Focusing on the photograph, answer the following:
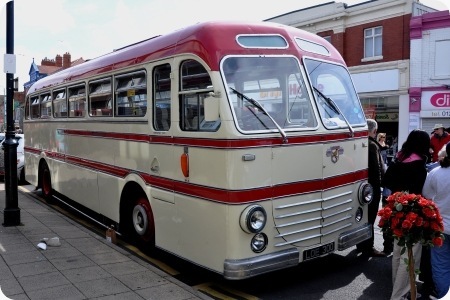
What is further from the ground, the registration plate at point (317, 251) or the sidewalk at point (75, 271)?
the registration plate at point (317, 251)

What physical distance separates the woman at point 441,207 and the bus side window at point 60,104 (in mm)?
6869

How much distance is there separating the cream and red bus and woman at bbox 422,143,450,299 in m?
1.05

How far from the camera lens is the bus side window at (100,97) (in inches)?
268

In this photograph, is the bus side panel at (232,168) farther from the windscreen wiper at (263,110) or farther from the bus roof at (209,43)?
the bus roof at (209,43)

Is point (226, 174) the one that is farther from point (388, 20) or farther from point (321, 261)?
point (388, 20)

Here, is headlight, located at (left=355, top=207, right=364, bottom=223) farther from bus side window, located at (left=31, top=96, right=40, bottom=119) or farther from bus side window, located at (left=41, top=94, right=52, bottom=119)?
bus side window, located at (left=31, top=96, right=40, bottom=119)

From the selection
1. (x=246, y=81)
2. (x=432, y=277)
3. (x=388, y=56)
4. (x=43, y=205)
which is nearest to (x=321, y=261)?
(x=432, y=277)

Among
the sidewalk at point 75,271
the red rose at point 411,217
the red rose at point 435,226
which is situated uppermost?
the red rose at point 411,217

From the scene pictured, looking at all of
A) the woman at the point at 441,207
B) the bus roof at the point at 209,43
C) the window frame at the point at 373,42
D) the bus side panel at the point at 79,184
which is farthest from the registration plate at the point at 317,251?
the window frame at the point at 373,42

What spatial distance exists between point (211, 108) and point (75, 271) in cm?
264

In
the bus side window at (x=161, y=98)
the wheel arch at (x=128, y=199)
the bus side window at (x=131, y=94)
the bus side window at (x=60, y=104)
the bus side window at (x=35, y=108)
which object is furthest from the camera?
A: the bus side window at (x=35, y=108)

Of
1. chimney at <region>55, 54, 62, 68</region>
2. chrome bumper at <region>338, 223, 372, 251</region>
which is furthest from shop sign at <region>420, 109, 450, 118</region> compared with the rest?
chimney at <region>55, 54, 62, 68</region>

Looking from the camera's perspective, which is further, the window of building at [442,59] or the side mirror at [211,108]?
the window of building at [442,59]

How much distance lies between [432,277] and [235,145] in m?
2.61
